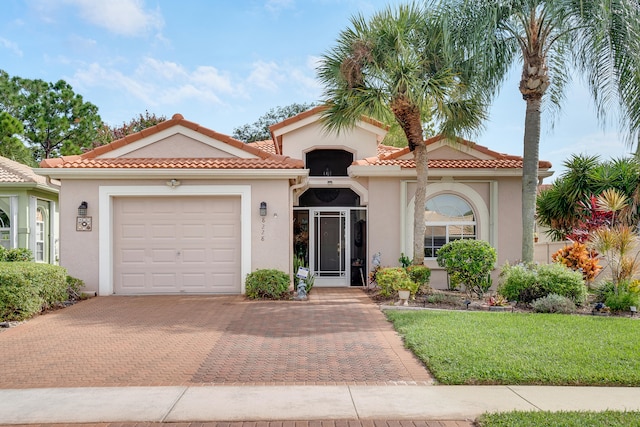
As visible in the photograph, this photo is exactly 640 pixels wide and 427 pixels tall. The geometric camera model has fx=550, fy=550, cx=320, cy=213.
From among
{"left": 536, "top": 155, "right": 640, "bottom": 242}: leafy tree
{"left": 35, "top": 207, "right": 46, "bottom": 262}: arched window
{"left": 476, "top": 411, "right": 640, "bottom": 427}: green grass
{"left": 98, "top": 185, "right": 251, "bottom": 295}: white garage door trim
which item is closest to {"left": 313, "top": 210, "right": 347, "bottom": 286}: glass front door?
{"left": 98, "top": 185, "right": 251, "bottom": 295}: white garage door trim

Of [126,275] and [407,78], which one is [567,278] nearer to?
[407,78]

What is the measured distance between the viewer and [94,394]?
6109mm

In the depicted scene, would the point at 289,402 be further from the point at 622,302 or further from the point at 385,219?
the point at 385,219

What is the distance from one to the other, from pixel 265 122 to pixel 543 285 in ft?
102

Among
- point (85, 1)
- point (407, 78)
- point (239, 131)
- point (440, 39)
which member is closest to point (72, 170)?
point (85, 1)

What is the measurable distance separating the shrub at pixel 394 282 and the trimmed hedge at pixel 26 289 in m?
7.36

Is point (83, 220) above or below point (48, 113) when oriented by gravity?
below

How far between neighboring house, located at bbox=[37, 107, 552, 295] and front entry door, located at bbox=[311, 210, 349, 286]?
93 cm

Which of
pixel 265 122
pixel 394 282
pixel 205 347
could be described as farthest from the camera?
pixel 265 122

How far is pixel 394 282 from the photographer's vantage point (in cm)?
1293

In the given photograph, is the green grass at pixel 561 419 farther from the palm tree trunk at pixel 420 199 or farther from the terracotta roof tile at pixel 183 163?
the terracotta roof tile at pixel 183 163

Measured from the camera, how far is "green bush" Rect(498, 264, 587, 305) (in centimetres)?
1184

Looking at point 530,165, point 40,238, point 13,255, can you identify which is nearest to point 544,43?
point 530,165

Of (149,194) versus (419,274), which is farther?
(149,194)
